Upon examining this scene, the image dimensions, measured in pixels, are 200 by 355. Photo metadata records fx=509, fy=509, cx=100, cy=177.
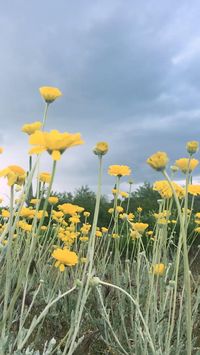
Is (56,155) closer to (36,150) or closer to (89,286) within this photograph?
(36,150)

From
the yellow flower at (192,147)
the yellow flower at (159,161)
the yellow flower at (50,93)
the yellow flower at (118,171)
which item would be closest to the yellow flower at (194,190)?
the yellow flower at (118,171)

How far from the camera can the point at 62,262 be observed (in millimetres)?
1659

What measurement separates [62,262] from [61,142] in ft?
2.40

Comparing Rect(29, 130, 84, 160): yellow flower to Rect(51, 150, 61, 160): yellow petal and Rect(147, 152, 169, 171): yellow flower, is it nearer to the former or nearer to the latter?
Rect(51, 150, 61, 160): yellow petal

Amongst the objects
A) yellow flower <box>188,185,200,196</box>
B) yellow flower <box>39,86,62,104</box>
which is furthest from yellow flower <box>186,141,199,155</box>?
yellow flower <box>188,185,200,196</box>

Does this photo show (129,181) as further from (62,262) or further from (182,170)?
(182,170)

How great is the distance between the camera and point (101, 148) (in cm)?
129

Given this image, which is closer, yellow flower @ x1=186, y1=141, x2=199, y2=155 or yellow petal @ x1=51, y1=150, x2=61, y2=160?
yellow petal @ x1=51, y1=150, x2=61, y2=160

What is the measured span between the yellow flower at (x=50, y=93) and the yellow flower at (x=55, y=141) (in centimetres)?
31

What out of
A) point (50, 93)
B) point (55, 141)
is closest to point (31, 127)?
point (50, 93)

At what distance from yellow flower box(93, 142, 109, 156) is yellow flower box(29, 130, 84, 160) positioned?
9.8 inches

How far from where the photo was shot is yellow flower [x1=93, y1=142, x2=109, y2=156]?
129 cm

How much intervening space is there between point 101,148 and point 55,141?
283 millimetres

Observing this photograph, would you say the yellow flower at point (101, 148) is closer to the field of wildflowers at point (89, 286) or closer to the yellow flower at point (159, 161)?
the field of wildflowers at point (89, 286)
